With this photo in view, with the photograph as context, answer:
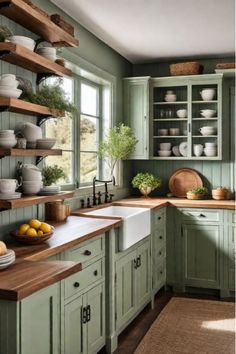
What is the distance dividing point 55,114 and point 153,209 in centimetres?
173

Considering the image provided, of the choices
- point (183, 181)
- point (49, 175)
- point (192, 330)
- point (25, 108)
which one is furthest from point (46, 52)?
point (183, 181)

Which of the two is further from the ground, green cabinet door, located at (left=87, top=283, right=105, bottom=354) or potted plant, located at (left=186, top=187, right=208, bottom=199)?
potted plant, located at (left=186, top=187, right=208, bottom=199)

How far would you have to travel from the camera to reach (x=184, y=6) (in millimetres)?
3662

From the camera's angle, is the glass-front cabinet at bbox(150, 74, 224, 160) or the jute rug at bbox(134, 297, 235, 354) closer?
the jute rug at bbox(134, 297, 235, 354)

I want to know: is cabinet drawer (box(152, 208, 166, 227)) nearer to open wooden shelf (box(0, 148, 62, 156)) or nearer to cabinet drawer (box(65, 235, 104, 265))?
cabinet drawer (box(65, 235, 104, 265))

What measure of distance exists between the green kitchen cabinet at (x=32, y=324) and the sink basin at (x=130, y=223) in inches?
44.2

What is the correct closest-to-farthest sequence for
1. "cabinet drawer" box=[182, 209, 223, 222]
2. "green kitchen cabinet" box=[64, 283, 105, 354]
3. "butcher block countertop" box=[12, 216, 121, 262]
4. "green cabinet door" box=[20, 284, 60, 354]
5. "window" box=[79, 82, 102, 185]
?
1. "green cabinet door" box=[20, 284, 60, 354]
2. "butcher block countertop" box=[12, 216, 121, 262]
3. "green kitchen cabinet" box=[64, 283, 105, 354]
4. "window" box=[79, 82, 102, 185]
5. "cabinet drawer" box=[182, 209, 223, 222]

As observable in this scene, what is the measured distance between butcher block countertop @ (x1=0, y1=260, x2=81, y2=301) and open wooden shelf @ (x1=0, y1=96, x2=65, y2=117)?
3.01 ft

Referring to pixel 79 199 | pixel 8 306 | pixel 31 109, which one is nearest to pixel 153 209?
pixel 79 199

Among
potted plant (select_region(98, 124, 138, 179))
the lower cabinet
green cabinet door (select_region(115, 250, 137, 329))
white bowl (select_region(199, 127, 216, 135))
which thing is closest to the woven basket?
white bowl (select_region(199, 127, 216, 135))

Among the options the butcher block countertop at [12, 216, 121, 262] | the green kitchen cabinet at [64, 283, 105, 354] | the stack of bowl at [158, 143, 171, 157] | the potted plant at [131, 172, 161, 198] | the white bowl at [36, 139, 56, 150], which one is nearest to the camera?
the butcher block countertop at [12, 216, 121, 262]

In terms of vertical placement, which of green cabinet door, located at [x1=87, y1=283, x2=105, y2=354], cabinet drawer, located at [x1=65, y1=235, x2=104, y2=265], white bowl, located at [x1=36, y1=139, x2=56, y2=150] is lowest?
green cabinet door, located at [x1=87, y1=283, x2=105, y2=354]

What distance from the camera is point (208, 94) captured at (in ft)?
17.1

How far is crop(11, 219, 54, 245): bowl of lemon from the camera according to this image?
2.60m
